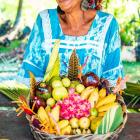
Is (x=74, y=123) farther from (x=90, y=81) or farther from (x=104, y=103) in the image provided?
(x=90, y=81)

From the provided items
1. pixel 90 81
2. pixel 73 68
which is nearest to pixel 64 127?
pixel 90 81

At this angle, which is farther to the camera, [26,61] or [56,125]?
[26,61]

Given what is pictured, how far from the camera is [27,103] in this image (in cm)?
266

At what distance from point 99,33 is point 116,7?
7.39ft

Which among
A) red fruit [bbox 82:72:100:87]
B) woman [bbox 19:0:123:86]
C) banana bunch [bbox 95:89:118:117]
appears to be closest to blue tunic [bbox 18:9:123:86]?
→ woman [bbox 19:0:123:86]

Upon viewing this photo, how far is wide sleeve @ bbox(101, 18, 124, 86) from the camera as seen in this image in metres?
3.49

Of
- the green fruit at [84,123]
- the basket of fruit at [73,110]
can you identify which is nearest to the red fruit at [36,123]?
the basket of fruit at [73,110]

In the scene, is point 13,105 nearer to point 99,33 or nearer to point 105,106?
point 99,33

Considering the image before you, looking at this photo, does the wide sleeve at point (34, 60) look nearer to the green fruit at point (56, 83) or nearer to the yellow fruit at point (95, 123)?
the green fruit at point (56, 83)

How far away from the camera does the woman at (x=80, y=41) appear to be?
3508 millimetres

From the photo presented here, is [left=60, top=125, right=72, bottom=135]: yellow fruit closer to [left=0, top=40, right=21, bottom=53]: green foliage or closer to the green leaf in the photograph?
the green leaf

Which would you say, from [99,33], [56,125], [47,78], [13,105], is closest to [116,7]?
[99,33]

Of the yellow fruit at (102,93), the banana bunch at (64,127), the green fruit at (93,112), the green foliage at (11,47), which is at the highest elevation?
the yellow fruit at (102,93)

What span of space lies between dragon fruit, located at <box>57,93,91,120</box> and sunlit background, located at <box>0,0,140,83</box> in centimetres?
332
